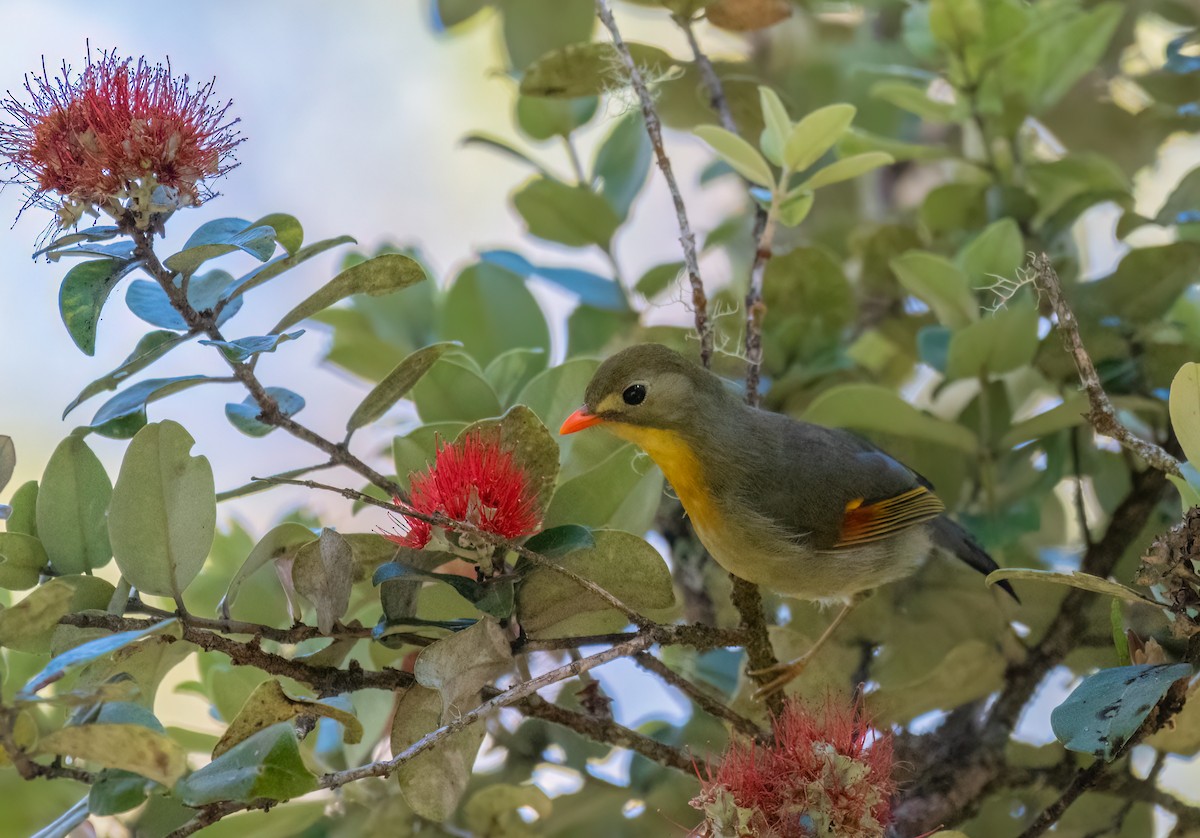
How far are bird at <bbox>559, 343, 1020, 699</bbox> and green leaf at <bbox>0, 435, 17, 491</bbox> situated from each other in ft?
1.85

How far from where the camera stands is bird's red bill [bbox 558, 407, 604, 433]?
1.11m

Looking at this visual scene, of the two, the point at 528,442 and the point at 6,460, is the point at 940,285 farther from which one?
the point at 6,460

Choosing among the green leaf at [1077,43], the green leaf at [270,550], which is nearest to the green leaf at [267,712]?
the green leaf at [270,550]

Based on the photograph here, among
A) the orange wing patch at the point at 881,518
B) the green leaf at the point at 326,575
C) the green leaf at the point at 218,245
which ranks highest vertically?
the green leaf at the point at 218,245

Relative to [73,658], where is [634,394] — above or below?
below

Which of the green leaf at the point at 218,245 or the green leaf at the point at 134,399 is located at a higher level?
the green leaf at the point at 218,245

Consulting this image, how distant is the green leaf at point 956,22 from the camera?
1.43 m

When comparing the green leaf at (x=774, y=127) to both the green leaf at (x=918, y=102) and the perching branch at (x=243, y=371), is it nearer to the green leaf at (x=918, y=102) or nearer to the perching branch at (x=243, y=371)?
the green leaf at (x=918, y=102)

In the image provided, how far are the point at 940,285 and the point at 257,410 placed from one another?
0.75 meters

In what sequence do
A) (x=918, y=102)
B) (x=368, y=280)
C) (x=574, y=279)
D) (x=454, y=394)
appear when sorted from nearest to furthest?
(x=368, y=280), (x=454, y=394), (x=918, y=102), (x=574, y=279)

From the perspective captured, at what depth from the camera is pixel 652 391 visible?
124 centimetres

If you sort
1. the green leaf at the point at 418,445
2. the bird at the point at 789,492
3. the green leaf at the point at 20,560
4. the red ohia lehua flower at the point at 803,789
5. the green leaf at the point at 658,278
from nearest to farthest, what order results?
1. the red ohia lehua flower at the point at 803,789
2. the green leaf at the point at 20,560
3. the green leaf at the point at 418,445
4. the bird at the point at 789,492
5. the green leaf at the point at 658,278

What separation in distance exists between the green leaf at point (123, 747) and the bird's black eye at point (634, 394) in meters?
0.61

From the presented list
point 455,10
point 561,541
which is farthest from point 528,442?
point 455,10
